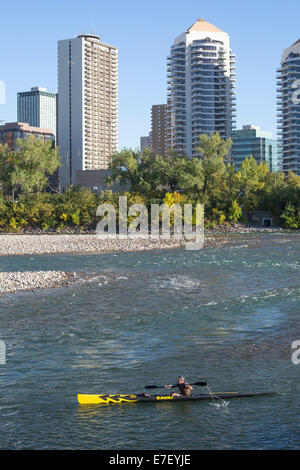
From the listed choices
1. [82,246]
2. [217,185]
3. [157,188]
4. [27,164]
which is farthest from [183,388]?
[27,164]

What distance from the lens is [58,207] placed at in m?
106

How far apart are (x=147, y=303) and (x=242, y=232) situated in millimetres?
68358

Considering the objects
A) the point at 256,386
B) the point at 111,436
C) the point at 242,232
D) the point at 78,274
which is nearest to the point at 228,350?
the point at 256,386

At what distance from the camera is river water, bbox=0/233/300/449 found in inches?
611

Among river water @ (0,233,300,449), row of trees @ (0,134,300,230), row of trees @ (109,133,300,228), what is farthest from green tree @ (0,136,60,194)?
river water @ (0,233,300,449)

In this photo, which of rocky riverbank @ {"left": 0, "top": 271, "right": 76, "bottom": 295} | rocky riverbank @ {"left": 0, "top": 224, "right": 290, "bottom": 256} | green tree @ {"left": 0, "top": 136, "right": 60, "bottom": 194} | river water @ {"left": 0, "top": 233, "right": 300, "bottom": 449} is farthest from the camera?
green tree @ {"left": 0, "top": 136, "right": 60, "bottom": 194}

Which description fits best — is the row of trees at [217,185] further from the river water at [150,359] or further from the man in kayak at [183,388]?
the man in kayak at [183,388]

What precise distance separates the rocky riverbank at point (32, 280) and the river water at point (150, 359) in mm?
1542

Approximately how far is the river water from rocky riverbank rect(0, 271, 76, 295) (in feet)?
5.06

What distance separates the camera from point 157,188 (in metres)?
116

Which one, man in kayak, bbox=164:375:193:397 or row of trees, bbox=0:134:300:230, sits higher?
row of trees, bbox=0:134:300:230

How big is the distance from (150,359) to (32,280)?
19892 millimetres

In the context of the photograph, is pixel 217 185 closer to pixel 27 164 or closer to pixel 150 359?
pixel 27 164

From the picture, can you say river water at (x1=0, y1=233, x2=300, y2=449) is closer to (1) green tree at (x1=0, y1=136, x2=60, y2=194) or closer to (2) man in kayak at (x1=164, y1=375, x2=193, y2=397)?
(2) man in kayak at (x1=164, y1=375, x2=193, y2=397)
